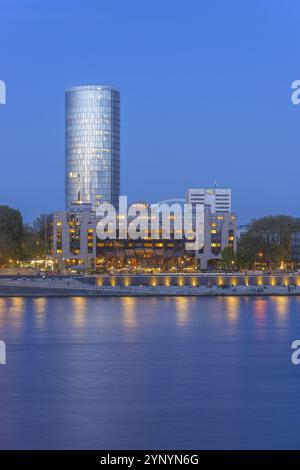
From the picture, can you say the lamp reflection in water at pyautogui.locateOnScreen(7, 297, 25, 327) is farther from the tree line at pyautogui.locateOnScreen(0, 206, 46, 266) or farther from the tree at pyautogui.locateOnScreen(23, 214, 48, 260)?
the tree at pyautogui.locateOnScreen(23, 214, 48, 260)

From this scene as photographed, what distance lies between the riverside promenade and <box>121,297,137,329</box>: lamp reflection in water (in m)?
4.31

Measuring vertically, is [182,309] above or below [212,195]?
below

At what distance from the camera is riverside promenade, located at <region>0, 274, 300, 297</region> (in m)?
57.2

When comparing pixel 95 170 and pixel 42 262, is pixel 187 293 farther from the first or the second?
pixel 95 170

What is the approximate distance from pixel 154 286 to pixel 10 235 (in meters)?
20.4

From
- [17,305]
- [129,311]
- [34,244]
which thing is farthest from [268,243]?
[129,311]

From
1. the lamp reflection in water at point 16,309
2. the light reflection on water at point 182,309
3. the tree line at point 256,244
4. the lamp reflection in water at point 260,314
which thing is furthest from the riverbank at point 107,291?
the tree line at point 256,244

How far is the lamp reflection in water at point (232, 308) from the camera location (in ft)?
123

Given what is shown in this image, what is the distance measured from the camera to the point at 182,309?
143 ft

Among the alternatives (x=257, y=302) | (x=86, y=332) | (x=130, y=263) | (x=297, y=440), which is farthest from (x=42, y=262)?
(x=297, y=440)

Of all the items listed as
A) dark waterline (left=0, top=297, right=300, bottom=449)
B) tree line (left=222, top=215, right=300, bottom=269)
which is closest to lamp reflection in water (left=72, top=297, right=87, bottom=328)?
dark waterline (left=0, top=297, right=300, bottom=449)

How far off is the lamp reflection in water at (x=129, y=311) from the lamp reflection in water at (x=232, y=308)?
4116mm

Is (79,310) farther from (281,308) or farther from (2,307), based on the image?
(281,308)

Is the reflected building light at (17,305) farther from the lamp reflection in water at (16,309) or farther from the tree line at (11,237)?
the tree line at (11,237)
